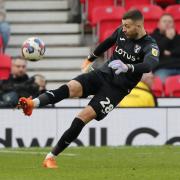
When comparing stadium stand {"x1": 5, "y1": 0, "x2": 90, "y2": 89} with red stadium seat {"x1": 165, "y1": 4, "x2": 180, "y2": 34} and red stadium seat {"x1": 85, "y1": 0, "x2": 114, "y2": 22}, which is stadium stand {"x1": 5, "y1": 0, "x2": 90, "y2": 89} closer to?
red stadium seat {"x1": 85, "y1": 0, "x2": 114, "y2": 22}

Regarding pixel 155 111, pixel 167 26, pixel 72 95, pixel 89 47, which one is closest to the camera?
pixel 72 95

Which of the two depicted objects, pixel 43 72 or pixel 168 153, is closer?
pixel 168 153

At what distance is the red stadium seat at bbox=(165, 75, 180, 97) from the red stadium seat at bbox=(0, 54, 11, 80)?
3.15m

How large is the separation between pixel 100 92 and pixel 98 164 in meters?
0.92

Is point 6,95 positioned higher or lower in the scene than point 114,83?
lower

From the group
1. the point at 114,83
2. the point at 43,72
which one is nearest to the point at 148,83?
the point at 43,72

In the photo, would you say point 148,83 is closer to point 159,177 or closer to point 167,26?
point 167,26

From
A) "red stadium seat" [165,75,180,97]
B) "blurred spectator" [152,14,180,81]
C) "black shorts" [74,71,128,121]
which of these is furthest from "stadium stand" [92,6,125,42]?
"black shorts" [74,71,128,121]

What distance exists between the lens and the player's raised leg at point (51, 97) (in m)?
10.6

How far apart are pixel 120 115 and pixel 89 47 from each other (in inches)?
191

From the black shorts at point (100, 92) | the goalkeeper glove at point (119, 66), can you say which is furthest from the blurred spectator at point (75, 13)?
the goalkeeper glove at point (119, 66)

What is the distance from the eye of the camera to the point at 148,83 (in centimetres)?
1631

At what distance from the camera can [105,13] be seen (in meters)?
19.9

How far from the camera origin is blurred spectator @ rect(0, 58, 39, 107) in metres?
16.8
